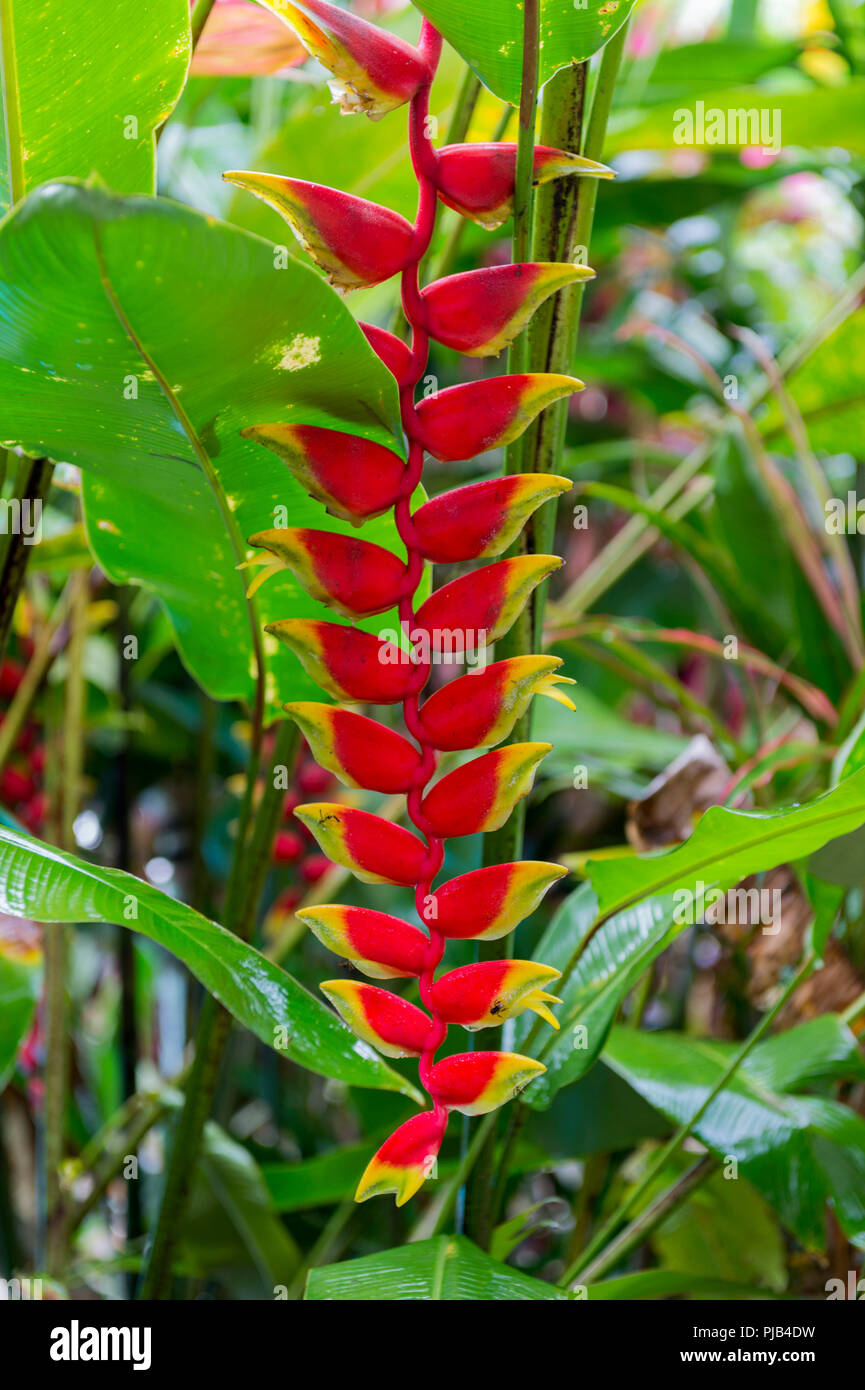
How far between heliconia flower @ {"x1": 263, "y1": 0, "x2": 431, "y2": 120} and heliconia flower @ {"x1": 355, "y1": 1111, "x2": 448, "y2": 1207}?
24 centimetres

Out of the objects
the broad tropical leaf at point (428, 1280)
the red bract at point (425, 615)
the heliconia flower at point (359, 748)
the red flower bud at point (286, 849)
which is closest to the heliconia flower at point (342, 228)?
the red bract at point (425, 615)

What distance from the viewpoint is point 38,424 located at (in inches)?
11.4

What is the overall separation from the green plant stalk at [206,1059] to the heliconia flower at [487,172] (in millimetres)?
185

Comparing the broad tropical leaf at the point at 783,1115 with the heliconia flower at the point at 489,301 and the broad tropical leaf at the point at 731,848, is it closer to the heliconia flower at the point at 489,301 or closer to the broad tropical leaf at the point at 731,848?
the broad tropical leaf at the point at 731,848

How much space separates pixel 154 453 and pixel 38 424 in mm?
32

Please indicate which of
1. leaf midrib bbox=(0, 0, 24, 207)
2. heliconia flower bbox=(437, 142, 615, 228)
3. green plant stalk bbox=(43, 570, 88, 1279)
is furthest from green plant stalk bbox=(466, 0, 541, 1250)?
green plant stalk bbox=(43, 570, 88, 1279)

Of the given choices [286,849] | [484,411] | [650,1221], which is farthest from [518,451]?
[286,849]

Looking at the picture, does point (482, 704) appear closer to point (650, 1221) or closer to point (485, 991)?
point (485, 991)

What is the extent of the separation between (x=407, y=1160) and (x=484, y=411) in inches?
7.0

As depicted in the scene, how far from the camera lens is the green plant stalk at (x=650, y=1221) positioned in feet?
1.38

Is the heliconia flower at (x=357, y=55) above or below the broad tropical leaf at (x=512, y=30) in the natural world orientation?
below

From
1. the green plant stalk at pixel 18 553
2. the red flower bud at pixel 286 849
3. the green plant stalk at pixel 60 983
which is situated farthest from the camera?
the red flower bud at pixel 286 849
